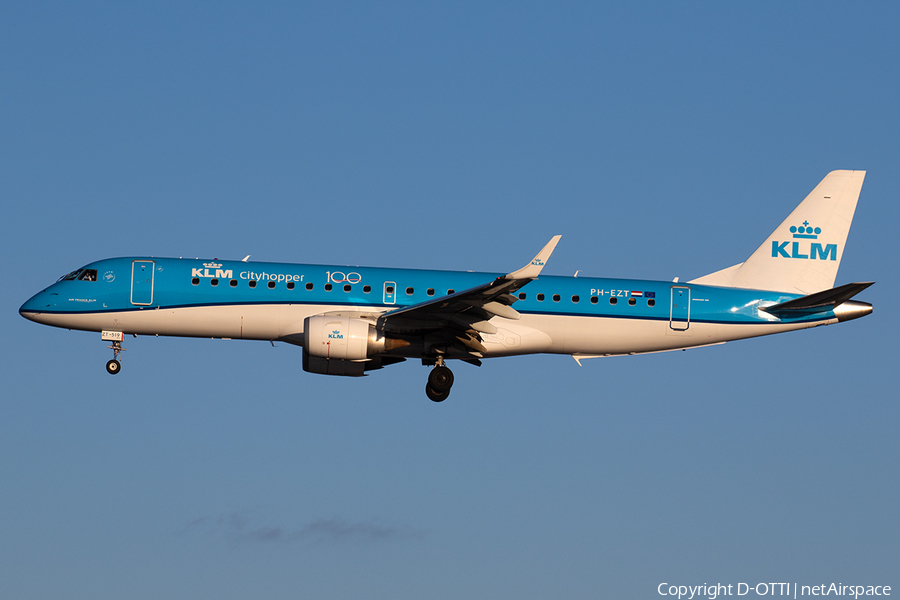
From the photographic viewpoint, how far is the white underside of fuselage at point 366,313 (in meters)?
38.3

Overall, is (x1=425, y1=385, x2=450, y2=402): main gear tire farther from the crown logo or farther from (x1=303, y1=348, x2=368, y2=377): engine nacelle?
the crown logo

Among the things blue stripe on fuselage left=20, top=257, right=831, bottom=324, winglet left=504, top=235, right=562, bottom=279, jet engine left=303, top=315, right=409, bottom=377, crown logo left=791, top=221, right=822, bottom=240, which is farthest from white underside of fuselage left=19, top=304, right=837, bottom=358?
winglet left=504, top=235, right=562, bottom=279

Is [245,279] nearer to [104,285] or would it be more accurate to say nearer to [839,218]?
[104,285]

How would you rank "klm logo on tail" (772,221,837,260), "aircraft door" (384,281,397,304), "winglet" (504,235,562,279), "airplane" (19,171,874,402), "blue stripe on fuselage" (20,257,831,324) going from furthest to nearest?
1. "klm logo on tail" (772,221,837,260)
2. "aircraft door" (384,281,397,304)
3. "blue stripe on fuselage" (20,257,831,324)
4. "airplane" (19,171,874,402)
5. "winglet" (504,235,562,279)

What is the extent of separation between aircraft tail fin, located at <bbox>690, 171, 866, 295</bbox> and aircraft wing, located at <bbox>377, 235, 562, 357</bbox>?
8.53m

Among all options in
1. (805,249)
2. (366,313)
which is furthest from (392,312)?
(805,249)

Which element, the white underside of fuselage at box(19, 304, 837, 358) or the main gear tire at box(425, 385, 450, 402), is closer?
the white underside of fuselage at box(19, 304, 837, 358)

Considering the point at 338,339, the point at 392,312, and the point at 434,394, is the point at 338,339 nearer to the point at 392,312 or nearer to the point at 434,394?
the point at 392,312

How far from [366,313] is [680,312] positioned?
1030 cm

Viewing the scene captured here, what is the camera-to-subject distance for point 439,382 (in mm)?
38625

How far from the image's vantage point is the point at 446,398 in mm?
39062

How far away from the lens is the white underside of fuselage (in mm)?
38281

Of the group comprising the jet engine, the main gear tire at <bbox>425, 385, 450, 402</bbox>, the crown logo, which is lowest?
the main gear tire at <bbox>425, 385, 450, 402</bbox>

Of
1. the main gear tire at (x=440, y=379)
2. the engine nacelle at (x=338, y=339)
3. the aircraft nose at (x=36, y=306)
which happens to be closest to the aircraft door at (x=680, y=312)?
the main gear tire at (x=440, y=379)
